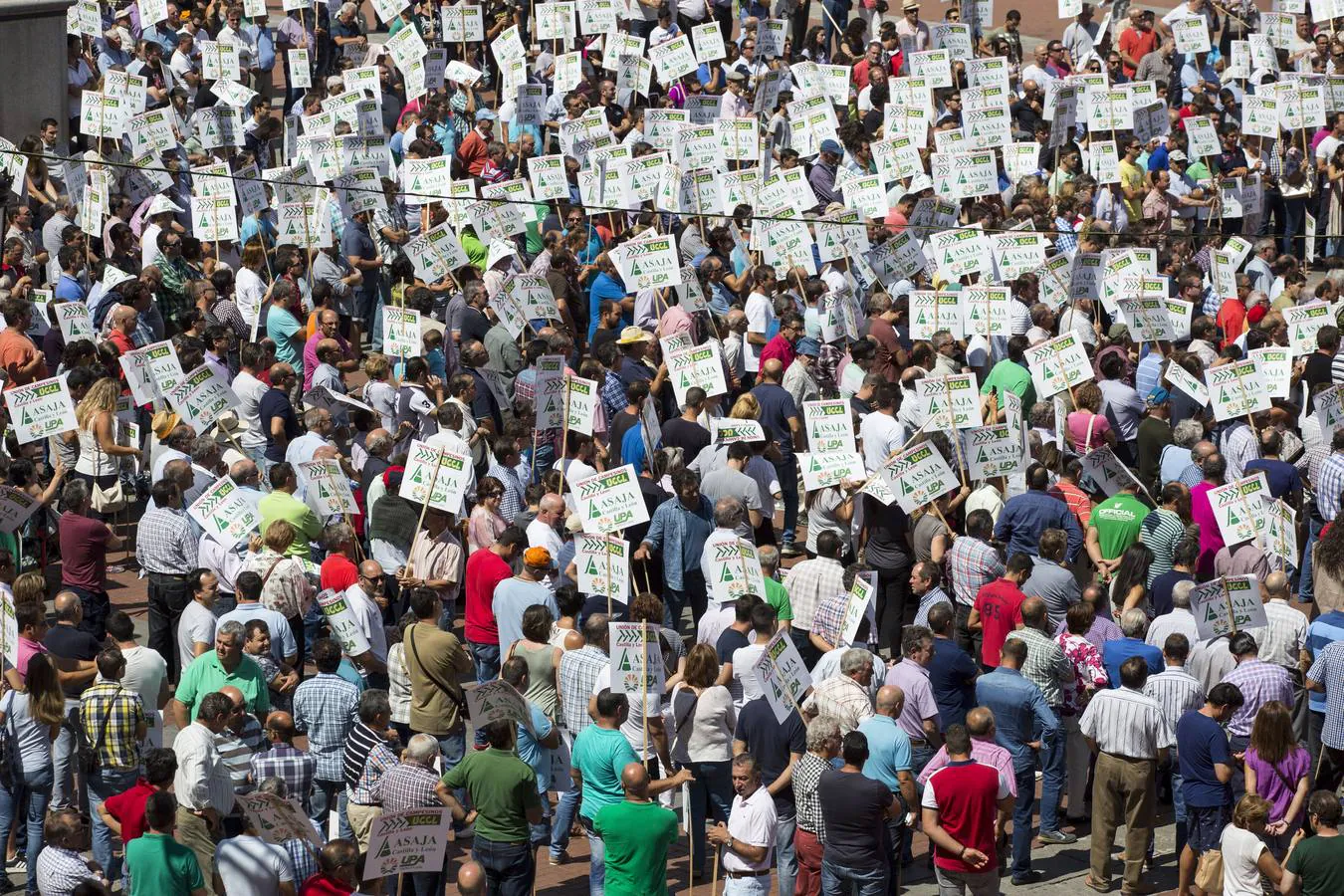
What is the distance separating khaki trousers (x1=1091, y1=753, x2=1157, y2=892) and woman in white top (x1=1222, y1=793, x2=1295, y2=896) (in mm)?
1019

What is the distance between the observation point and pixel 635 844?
1083 cm

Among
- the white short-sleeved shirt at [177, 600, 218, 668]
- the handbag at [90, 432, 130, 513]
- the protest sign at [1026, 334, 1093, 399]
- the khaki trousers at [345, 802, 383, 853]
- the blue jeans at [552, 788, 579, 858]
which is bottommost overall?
the blue jeans at [552, 788, 579, 858]

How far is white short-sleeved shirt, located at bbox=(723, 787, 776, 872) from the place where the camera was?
11203mm

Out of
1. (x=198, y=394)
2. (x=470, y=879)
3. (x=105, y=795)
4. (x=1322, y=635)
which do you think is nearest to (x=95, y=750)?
(x=105, y=795)

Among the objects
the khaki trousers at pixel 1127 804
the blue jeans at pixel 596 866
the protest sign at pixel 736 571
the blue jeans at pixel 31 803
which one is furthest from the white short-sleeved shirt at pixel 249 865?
the khaki trousers at pixel 1127 804

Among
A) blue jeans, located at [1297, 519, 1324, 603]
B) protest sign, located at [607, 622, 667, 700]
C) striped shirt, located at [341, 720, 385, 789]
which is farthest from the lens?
blue jeans, located at [1297, 519, 1324, 603]

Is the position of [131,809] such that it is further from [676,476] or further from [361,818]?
[676,476]

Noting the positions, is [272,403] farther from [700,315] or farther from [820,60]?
[820,60]

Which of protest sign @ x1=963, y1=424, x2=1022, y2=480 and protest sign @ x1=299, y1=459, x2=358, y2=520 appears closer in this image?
protest sign @ x1=299, y1=459, x2=358, y2=520

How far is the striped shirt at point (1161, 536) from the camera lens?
48.3ft

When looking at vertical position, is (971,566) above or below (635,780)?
above

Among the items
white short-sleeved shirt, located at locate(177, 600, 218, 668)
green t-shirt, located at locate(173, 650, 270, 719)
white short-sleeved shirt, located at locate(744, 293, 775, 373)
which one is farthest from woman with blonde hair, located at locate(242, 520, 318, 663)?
white short-sleeved shirt, located at locate(744, 293, 775, 373)

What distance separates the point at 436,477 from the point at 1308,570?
7.01m

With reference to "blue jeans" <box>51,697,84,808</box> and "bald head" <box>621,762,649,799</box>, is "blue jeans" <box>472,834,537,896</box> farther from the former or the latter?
"blue jeans" <box>51,697,84,808</box>
